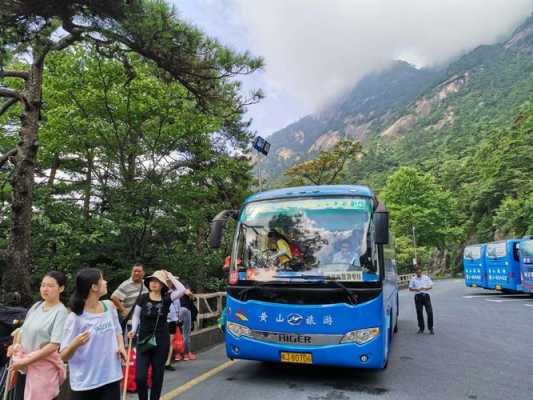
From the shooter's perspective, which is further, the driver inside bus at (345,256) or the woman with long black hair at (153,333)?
the driver inside bus at (345,256)

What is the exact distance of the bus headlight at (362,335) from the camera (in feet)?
18.0

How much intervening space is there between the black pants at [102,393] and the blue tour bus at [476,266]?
25.6 metres

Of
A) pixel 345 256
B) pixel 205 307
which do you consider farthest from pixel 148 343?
pixel 205 307

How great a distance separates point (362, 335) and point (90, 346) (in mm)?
3587

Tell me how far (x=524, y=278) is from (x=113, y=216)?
60.8 ft

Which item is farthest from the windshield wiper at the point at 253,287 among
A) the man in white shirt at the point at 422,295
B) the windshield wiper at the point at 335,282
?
the man in white shirt at the point at 422,295

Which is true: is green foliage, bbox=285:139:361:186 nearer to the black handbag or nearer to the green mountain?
Result: the green mountain

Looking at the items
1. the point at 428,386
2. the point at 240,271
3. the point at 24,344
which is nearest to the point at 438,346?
the point at 428,386

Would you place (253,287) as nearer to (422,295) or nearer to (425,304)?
(422,295)

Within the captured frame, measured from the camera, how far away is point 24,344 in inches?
133

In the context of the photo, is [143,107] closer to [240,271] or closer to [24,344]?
[240,271]

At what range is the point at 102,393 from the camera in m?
3.18

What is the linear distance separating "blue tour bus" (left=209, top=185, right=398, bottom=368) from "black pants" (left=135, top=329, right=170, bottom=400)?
1738mm

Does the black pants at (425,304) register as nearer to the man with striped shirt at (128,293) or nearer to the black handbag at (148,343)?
the man with striped shirt at (128,293)
